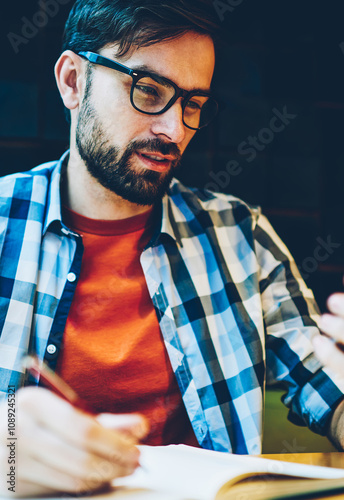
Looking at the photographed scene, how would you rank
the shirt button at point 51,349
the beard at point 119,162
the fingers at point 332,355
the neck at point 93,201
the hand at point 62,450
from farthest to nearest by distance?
the neck at point 93,201, the beard at point 119,162, the shirt button at point 51,349, the fingers at point 332,355, the hand at point 62,450

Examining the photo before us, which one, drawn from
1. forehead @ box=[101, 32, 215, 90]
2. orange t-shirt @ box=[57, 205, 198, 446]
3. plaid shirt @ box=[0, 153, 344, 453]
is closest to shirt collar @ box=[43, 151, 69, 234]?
plaid shirt @ box=[0, 153, 344, 453]

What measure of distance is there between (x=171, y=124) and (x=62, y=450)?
33.4 inches

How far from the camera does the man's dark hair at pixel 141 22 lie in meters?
1.11

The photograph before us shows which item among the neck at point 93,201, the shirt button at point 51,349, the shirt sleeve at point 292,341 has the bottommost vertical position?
the shirt button at point 51,349

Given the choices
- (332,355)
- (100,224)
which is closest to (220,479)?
(332,355)

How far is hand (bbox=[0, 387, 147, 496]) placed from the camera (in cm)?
57

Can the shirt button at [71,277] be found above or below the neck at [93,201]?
below

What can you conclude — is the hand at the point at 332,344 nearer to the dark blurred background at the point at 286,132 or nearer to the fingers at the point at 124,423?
the fingers at the point at 124,423

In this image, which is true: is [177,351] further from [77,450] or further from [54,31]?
[54,31]

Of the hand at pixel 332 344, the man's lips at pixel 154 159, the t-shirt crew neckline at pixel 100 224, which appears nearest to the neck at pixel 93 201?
the t-shirt crew neckline at pixel 100 224

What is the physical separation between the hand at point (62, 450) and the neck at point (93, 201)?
0.73 meters

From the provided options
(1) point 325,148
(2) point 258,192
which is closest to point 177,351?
(2) point 258,192

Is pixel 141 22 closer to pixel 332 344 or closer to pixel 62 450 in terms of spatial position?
pixel 332 344

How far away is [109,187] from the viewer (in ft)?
4.01
